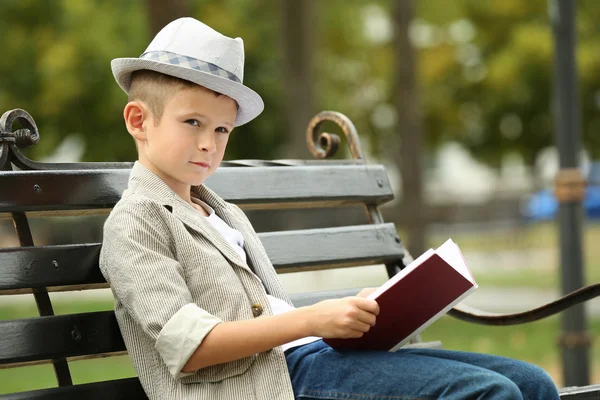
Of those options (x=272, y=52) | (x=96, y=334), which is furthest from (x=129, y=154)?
(x=96, y=334)

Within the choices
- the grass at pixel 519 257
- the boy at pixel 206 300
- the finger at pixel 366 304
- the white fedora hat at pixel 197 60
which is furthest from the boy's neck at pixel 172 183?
the grass at pixel 519 257

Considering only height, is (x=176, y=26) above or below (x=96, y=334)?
above

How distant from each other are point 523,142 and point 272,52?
8.56 metres

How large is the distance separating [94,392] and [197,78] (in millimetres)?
Answer: 839

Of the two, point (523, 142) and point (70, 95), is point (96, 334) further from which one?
point (523, 142)

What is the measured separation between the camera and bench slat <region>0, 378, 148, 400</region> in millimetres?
2514

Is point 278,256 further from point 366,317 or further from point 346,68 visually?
point 346,68

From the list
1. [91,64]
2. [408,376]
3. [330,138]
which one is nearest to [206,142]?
[408,376]

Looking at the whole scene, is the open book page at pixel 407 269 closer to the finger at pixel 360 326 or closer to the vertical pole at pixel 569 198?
the finger at pixel 360 326

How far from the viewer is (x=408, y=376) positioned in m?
2.24

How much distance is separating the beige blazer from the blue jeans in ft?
0.26

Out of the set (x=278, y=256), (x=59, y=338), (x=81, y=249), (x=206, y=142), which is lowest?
(x=59, y=338)

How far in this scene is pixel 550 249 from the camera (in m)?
20.0

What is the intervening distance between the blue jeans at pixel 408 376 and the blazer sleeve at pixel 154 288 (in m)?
0.28
